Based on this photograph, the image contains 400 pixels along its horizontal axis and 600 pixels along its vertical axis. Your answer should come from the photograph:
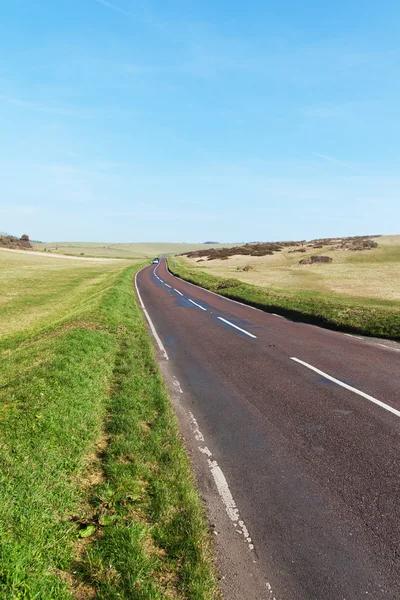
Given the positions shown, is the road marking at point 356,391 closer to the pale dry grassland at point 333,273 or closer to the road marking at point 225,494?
the road marking at point 225,494

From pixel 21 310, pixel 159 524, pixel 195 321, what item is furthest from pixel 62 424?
pixel 21 310

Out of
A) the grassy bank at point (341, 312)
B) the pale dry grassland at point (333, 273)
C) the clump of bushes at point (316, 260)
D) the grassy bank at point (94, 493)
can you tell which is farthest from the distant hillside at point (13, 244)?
the grassy bank at point (94, 493)

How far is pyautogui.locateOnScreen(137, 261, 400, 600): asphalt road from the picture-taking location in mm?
3449

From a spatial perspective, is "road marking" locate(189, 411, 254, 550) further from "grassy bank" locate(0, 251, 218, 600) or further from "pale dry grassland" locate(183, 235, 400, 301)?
"pale dry grassland" locate(183, 235, 400, 301)

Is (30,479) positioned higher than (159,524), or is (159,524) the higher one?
(30,479)

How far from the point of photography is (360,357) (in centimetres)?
1059

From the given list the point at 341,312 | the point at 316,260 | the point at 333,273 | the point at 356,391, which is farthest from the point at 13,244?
the point at 356,391

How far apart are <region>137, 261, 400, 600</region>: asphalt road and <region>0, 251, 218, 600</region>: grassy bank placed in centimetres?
76

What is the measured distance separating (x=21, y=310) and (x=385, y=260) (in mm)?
63546

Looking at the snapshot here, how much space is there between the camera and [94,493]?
4.39 metres

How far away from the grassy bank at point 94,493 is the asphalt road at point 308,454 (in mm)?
765

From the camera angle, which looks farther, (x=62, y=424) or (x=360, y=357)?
(x=360, y=357)

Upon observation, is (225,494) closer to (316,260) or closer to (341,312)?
(341,312)

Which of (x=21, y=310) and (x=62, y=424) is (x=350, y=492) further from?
(x=21, y=310)
